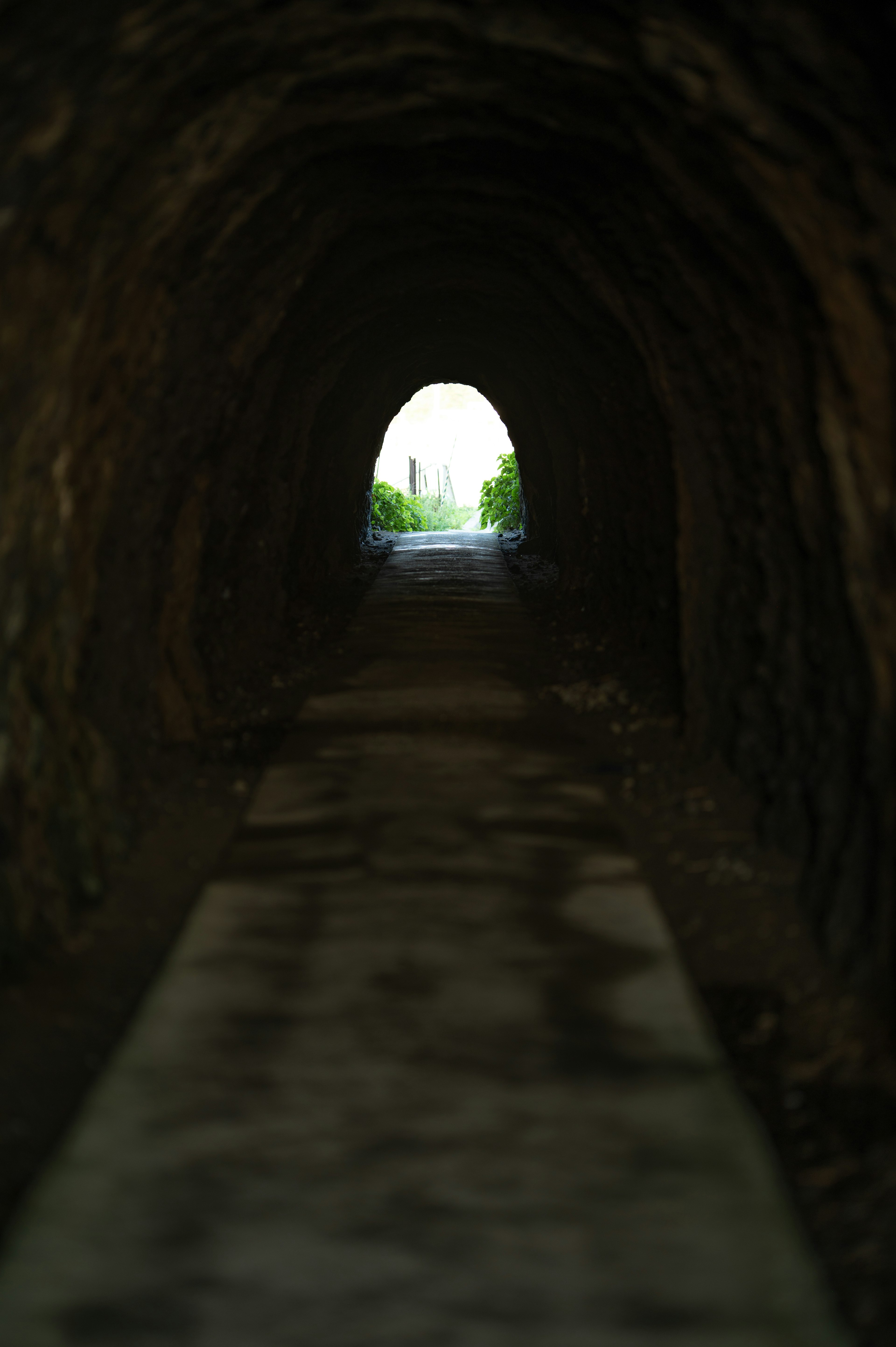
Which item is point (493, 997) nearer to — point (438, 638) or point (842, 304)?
point (842, 304)

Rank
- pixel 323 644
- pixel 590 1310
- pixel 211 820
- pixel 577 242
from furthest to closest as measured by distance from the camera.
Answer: pixel 323 644
pixel 577 242
pixel 211 820
pixel 590 1310

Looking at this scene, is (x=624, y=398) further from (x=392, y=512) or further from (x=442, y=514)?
(x=442, y=514)

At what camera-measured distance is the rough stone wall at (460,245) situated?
3.13 meters

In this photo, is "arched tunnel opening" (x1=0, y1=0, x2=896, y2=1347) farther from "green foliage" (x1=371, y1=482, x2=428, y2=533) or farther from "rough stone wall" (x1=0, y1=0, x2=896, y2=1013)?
"green foliage" (x1=371, y1=482, x2=428, y2=533)

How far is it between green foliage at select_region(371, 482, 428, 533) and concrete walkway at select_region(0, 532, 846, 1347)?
13.9 metres

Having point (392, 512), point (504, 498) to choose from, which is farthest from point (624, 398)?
point (504, 498)

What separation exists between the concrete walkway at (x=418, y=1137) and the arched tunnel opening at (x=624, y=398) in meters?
0.30

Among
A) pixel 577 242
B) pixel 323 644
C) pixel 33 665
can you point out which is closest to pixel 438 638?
pixel 323 644

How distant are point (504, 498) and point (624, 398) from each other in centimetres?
1212

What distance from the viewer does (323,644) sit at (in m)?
9.20

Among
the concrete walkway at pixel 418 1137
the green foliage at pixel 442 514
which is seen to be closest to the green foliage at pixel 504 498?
the green foliage at pixel 442 514

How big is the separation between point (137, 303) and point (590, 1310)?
3631mm

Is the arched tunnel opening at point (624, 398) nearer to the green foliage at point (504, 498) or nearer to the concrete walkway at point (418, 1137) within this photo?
the concrete walkway at point (418, 1137)

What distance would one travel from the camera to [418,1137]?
9.19ft
